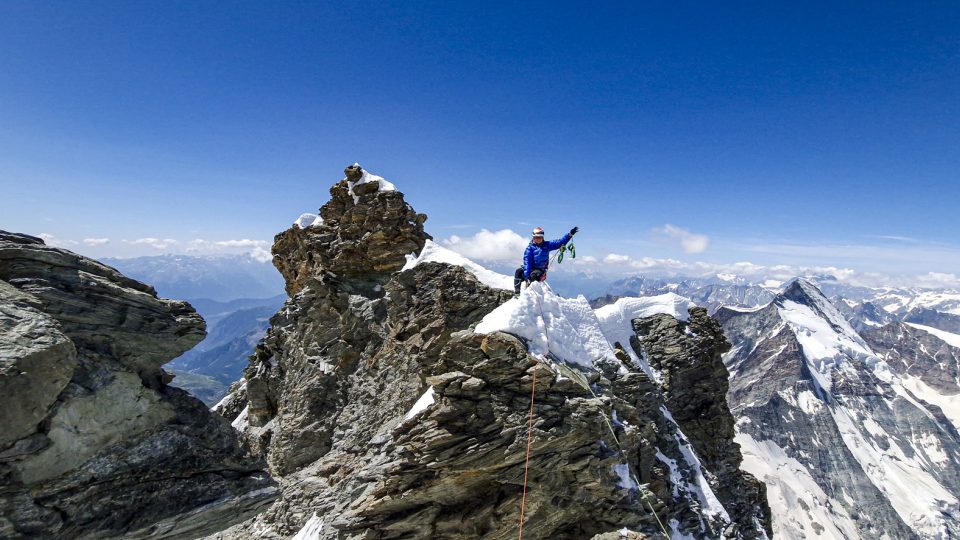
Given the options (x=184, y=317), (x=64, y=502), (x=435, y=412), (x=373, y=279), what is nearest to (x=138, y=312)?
(x=184, y=317)

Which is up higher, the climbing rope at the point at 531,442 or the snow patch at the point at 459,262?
the snow patch at the point at 459,262

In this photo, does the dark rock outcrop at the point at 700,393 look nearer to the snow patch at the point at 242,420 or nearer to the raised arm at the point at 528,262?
the raised arm at the point at 528,262

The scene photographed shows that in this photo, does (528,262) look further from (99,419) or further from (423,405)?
(99,419)

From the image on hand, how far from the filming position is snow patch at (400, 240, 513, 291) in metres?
27.5

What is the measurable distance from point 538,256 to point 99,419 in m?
18.3

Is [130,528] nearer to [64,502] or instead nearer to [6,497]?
[64,502]

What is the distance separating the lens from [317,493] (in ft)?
86.3

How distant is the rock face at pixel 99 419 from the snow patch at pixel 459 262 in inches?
604

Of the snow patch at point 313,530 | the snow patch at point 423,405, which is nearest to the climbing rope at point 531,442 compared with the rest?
the snow patch at point 423,405

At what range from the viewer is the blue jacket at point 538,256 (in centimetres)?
2262

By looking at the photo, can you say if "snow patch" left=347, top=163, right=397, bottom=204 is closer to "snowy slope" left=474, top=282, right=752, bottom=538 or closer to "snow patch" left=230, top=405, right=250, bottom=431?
"snowy slope" left=474, top=282, right=752, bottom=538

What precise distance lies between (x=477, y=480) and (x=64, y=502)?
13.0m

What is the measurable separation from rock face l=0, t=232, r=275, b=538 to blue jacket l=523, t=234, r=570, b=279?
1493 cm

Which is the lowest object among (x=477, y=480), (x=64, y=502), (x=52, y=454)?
(x=477, y=480)
